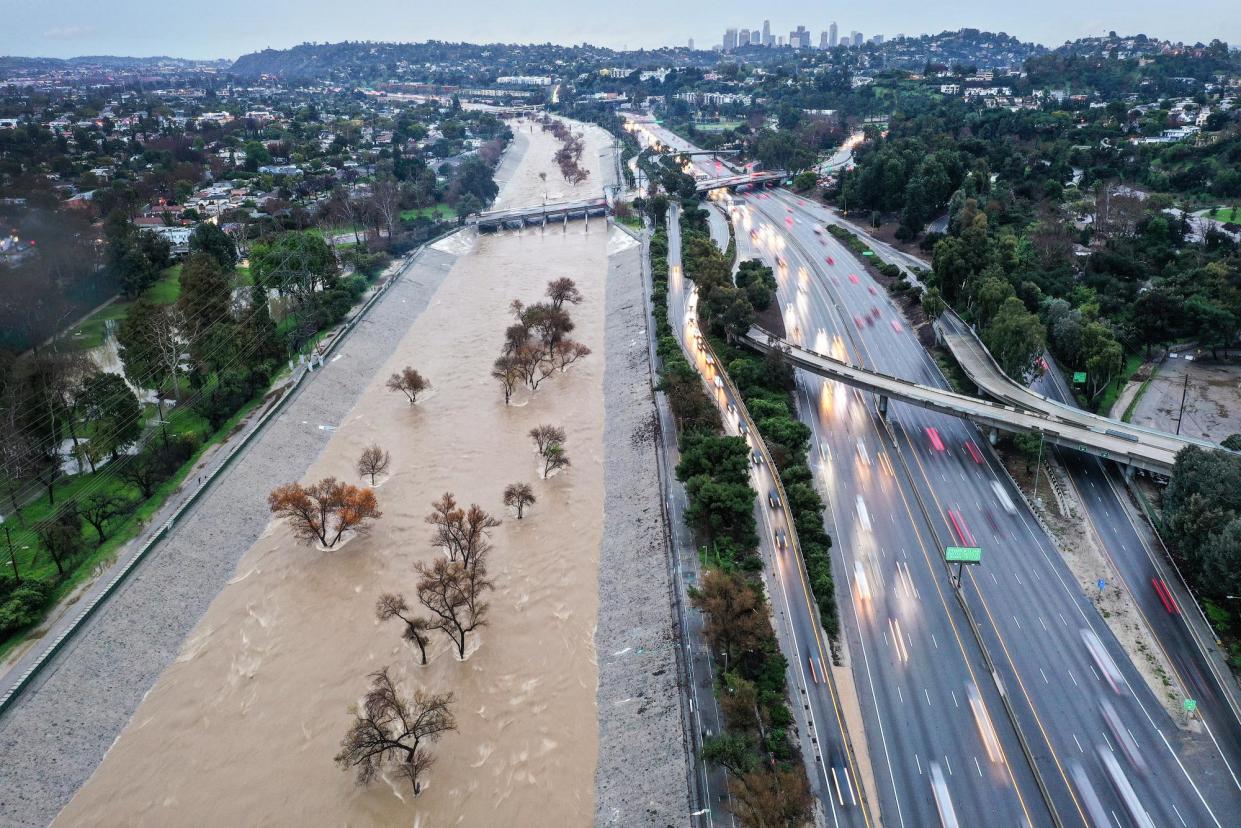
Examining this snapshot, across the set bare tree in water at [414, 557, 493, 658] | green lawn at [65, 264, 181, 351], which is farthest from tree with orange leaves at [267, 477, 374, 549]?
green lawn at [65, 264, 181, 351]

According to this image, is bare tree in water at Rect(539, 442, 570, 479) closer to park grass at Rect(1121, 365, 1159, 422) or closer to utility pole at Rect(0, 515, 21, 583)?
utility pole at Rect(0, 515, 21, 583)

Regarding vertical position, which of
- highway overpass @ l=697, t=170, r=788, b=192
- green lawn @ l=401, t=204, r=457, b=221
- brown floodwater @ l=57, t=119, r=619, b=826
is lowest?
brown floodwater @ l=57, t=119, r=619, b=826

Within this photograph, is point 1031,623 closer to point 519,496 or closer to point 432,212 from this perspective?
point 519,496

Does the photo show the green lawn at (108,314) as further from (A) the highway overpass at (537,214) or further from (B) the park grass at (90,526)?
(A) the highway overpass at (537,214)

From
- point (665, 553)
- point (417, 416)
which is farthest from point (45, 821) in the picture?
point (417, 416)

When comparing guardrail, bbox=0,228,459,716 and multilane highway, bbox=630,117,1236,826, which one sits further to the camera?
guardrail, bbox=0,228,459,716

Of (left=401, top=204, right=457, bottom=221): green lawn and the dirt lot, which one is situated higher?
(left=401, top=204, right=457, bottom=221): green lawn
